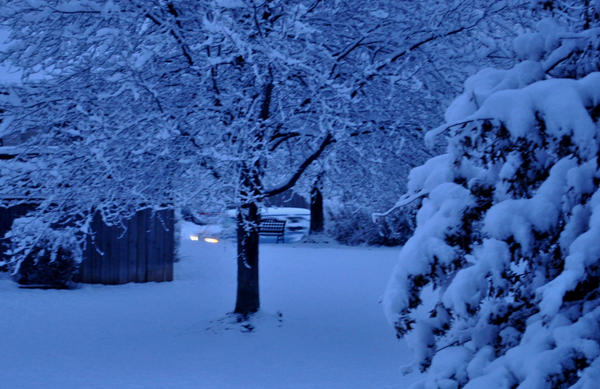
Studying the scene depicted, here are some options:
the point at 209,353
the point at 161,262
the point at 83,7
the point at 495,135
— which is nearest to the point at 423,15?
the point at 83,7

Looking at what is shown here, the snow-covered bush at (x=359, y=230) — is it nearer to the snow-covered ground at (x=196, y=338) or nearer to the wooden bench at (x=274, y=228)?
the wooden bench at (x=274, y=228)

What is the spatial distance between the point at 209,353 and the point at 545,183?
633 cm

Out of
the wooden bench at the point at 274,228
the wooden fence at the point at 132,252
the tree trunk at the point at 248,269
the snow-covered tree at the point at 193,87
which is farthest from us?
the wooden bench at the point at 274,228

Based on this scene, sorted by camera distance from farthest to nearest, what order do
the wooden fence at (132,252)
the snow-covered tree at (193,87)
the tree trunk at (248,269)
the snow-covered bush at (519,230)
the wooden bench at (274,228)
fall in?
the wooden bench at (274,228) < the wooden fence at (132,252) < the tree trunk at (248,269) < the snow-covered tree at (193,87) < the snow-covered bush at (519,230)

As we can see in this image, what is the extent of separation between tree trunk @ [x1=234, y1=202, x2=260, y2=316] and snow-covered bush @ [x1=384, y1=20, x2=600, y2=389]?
18.6 ft

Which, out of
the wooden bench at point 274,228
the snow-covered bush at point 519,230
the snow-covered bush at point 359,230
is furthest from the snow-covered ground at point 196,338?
the wooden bench at point 274,228

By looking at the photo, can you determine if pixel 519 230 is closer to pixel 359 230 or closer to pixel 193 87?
pixel 193 87

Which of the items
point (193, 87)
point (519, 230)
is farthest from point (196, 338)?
point (519, 230)

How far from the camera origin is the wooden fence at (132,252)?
1436 centimetres

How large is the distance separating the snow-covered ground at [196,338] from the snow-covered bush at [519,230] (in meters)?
3.97

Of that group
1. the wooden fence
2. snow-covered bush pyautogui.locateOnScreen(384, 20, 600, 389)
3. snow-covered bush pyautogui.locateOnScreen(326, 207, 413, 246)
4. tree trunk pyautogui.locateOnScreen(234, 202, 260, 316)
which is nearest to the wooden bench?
snow-covered bush pyautogui.locateOnScreen(326, 207, 413, 246)

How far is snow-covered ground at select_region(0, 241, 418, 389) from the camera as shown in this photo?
332 inches

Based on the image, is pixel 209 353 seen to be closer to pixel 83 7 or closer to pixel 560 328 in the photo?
pixel 83 7

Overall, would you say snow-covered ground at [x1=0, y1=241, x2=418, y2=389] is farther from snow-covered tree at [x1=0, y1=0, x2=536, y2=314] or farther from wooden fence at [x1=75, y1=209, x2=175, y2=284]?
snow-covered tree at [x1=0, y1=0, x2=536, y2=314]
